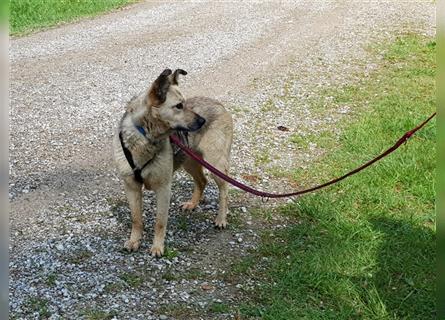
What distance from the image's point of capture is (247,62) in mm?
11711

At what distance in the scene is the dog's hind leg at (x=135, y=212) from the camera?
4.89m

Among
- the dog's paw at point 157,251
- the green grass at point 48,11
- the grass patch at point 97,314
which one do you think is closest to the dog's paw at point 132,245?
the dog's paw at point 157,251

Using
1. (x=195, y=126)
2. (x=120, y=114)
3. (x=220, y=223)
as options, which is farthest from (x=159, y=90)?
(x=120, y=114)

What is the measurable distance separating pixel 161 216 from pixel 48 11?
11.4m

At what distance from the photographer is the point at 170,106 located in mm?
4668

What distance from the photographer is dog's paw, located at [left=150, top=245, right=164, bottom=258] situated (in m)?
4.93

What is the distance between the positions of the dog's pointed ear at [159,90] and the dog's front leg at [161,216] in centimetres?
78

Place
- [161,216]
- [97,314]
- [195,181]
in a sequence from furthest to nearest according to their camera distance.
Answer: [195,181] < [161,216] < [97,314]

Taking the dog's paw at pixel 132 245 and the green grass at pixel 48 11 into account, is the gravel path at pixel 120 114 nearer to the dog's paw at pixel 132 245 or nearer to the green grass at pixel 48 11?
the dog's paw at pixel 132 245

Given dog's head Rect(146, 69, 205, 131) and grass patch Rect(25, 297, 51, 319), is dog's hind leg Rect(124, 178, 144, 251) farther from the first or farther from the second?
grass patch Rect(25, 297, 51, 319)

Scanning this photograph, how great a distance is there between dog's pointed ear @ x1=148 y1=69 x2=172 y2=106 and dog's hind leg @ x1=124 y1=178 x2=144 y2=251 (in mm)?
800

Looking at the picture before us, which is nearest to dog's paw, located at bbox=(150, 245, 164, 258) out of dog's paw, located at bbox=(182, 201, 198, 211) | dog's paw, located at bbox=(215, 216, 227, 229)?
dog's paw, located at bbox=(215, 216, 227, 229)

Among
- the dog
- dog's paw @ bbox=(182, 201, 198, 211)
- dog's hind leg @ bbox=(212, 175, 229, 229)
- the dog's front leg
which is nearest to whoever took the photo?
the dog

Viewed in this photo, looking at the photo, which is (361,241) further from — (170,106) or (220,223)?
(170,106)
